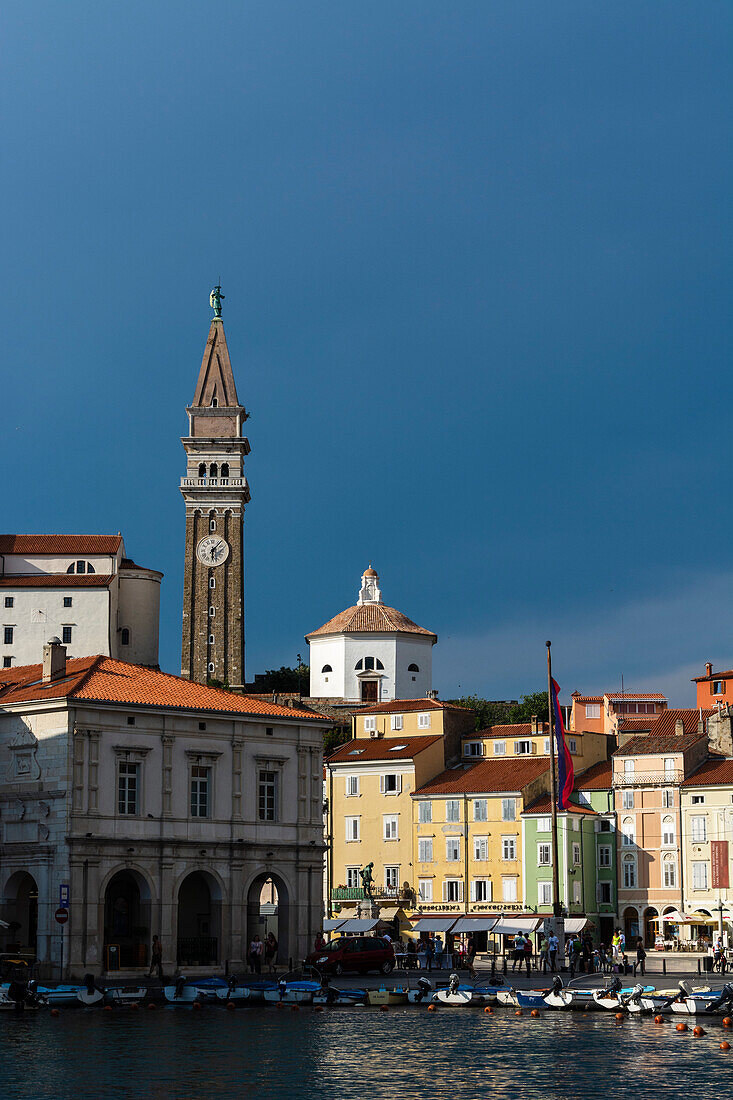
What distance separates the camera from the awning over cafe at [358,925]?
251 feet

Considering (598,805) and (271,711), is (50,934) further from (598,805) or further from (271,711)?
(598,805)

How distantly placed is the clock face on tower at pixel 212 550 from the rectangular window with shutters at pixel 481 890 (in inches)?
2804

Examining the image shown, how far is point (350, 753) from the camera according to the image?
99.1 meters

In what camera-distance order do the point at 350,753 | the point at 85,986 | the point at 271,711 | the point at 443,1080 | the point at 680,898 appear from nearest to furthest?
the point at 443,1080, the point at 85,986, the point at 271,711, the point at 680,898, the point at 350,753

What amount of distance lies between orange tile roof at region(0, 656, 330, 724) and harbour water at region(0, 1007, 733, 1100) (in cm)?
1530

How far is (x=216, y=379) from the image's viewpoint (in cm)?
16625

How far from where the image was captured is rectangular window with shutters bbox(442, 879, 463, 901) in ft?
301

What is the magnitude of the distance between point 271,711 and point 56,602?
80.7 m

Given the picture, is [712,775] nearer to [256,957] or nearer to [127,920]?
[256,957]

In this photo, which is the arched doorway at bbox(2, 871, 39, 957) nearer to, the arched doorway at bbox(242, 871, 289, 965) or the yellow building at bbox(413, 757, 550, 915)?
the arched doorway at bbox(242, 871, 289, 965)

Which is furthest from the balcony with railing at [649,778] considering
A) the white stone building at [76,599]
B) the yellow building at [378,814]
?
the white stone building at [76,599]

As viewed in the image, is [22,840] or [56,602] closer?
[22,840]

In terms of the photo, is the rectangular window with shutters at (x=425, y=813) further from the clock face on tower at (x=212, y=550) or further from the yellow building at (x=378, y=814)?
the clock face on tower at (x=212, y=550)

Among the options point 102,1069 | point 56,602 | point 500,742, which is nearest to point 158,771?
point 102,1069
